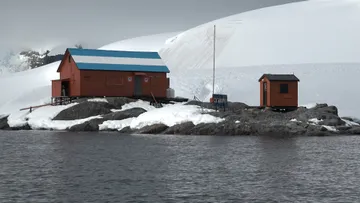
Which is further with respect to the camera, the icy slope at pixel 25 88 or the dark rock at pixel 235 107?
the icy slope at pixel 25 88

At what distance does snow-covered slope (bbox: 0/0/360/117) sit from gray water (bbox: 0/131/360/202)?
26.7 metres

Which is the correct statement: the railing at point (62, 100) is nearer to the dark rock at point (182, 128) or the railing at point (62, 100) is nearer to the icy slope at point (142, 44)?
the dark rock at point (182, 128)

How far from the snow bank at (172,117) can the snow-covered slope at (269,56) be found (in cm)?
1713

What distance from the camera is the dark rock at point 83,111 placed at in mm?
57250

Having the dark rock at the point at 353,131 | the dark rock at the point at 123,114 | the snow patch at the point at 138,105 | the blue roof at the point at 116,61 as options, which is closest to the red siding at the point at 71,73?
the blue roof at the point at 116,61

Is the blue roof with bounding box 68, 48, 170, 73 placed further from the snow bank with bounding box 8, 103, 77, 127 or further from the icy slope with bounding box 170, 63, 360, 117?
the icy slope with bounding box 170, 63, 360, 117

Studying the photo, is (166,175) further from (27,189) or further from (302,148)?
(302,148)

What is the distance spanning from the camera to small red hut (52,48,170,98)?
6419 centimetres

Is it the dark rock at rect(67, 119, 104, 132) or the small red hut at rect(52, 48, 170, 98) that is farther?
the small red hut at rect(52, 48, 170, 98)

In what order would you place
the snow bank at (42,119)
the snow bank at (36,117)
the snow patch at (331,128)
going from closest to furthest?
the snow patch at (331,128) → the snow bank at (42,119) → the snow bank at (36,117)

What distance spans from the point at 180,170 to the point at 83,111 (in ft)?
98.3

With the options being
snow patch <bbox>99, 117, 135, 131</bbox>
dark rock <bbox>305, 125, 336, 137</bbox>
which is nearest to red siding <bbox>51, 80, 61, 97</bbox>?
snow patch <bbox>99, 117, 135, 131</bbox>

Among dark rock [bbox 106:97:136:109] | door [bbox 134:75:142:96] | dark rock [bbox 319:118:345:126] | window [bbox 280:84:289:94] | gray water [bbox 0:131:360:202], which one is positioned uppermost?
door [bbox 134:75:142:96]

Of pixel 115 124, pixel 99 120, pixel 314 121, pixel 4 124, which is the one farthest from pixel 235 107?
pixel 4 124
